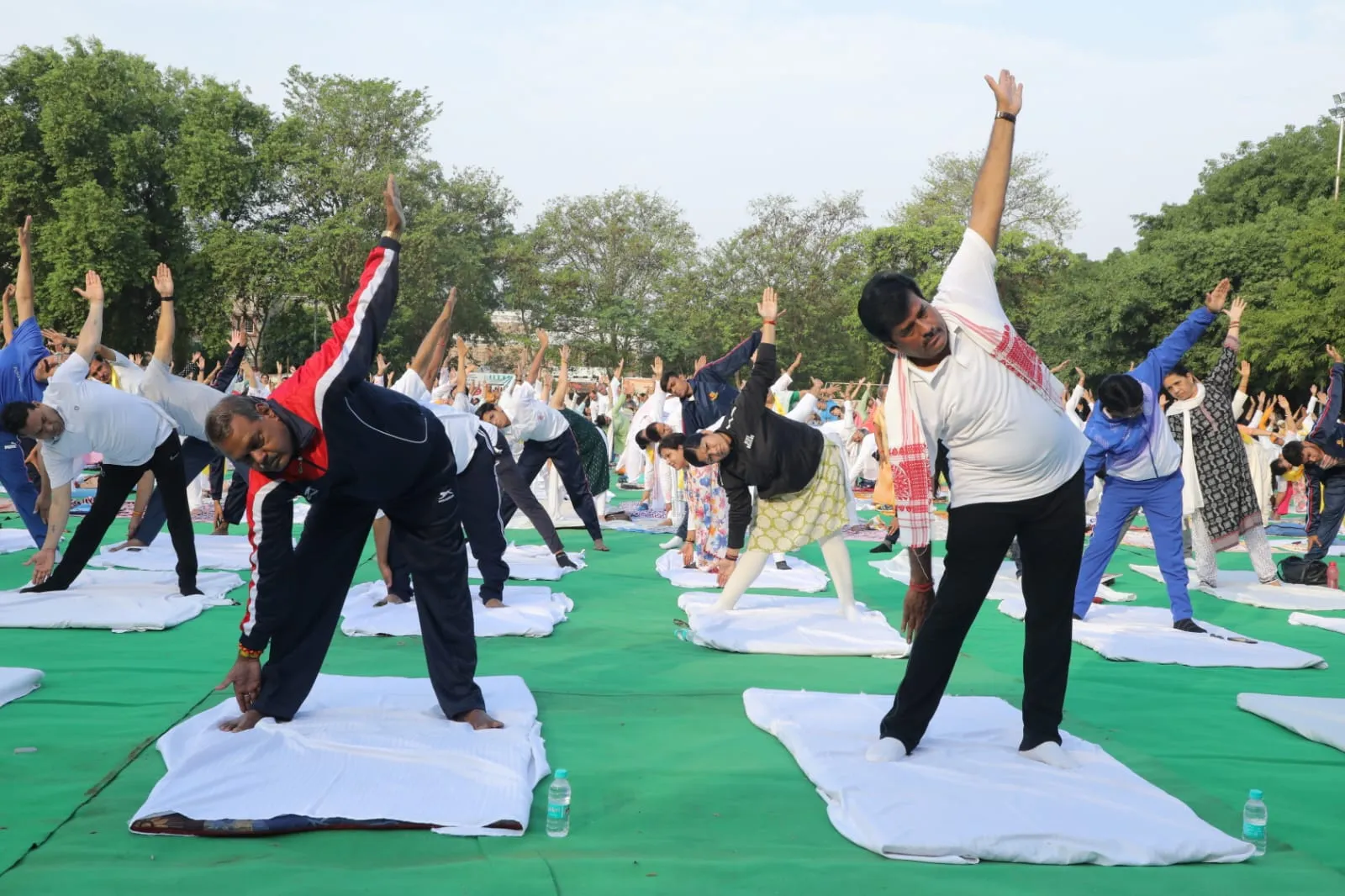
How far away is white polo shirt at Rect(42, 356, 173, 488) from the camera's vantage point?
7266 mm

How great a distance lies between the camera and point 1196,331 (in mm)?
7359

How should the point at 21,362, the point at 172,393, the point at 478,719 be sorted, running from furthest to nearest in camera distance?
1. the point at 21,362
2. the point at 172,393
3. the point at 478,719

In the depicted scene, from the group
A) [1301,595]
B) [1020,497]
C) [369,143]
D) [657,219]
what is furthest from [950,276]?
[657,219]

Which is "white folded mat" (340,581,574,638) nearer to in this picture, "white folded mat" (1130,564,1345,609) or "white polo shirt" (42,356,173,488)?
"white polo shirt" (42,356,173,488)

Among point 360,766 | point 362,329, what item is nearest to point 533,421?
point 362,329

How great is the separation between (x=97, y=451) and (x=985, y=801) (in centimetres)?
604

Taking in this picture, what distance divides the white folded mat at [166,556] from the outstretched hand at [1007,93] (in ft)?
Answer: 21.8

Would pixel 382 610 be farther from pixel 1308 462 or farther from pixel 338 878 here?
pixel 1308 462

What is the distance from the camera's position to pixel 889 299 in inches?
154

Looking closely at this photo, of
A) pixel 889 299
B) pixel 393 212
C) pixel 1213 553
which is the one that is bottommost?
pixel 1213 553

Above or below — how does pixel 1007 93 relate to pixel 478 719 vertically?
above

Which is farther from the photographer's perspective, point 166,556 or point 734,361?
point 734,361

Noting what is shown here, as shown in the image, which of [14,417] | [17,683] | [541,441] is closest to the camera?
[17,683]

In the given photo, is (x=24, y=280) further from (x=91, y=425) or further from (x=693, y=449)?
(x=693, y=449)
